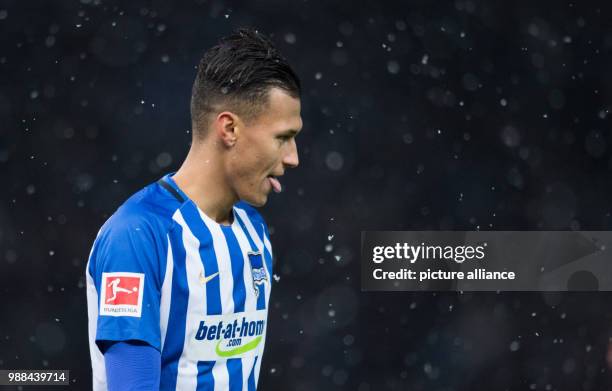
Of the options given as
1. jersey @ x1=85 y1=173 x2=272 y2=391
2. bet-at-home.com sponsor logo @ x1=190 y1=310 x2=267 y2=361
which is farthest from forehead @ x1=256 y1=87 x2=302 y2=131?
bet-at-home.com sponsor logo @ x1=190 y1=310 x2=267 y2=361

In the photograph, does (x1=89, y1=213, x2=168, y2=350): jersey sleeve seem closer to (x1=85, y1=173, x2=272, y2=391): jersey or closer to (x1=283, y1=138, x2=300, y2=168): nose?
(x1=85, y1=173, x2=272, y2=391): jersey

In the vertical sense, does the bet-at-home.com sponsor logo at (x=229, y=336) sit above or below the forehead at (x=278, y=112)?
below

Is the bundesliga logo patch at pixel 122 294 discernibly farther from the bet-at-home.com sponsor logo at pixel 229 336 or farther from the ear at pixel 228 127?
the ear at pixel 228 127

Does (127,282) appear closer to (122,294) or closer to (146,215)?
(122,294)

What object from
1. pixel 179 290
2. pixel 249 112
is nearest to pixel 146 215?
pixel 179 290

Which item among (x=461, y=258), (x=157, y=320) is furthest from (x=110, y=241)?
(x=461, y=258)

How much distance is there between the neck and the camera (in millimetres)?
1818

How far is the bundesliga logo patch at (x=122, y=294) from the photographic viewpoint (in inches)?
62.1

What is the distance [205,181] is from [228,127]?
14cm

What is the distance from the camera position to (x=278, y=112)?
70.5 inches

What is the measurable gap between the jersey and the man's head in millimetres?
140

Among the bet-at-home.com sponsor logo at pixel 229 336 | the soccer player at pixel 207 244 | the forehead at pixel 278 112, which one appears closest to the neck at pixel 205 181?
the soccer player at pixel 207 244

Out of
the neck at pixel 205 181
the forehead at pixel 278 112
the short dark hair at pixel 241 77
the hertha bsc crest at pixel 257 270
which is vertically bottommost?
the hertha bsc crest at pixel 257 270

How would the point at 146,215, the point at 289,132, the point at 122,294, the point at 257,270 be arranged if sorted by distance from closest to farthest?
the point at 122,294 → the point at 146,215 → the point at 289,132 → the point at 257,270
